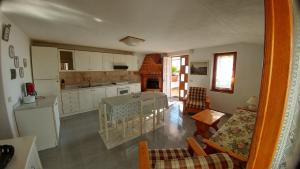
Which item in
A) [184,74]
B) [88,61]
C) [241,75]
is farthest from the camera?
[184,74]

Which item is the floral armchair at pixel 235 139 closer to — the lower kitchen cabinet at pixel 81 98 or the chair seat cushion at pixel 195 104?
the chair seat cushion at pixel 195 104

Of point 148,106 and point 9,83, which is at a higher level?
point 9,83

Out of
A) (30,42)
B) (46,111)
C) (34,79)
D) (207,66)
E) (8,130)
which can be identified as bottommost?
(8,130)

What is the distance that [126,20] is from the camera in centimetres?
204

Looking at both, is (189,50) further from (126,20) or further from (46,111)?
(46,111)

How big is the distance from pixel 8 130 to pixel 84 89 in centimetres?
232

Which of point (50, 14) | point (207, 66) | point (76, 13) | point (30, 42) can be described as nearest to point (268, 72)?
point (76, 13)

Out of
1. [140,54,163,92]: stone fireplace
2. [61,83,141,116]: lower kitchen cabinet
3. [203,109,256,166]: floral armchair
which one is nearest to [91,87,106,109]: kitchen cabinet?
[61,83,141,116]: lower kitchen cabinet

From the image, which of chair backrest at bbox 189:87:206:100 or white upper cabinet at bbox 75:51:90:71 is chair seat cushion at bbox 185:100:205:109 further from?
white upper cabinet at bbox 75:51:90:71

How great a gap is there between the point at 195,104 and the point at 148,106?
1.66 m

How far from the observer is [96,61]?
4629 mm

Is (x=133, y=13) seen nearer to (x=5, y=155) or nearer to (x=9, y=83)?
(x=5, y=155)

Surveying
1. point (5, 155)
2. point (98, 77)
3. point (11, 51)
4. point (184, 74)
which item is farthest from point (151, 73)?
point (5, 155)

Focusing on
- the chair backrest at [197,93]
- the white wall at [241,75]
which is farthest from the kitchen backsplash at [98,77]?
the white wall at [241,75]
